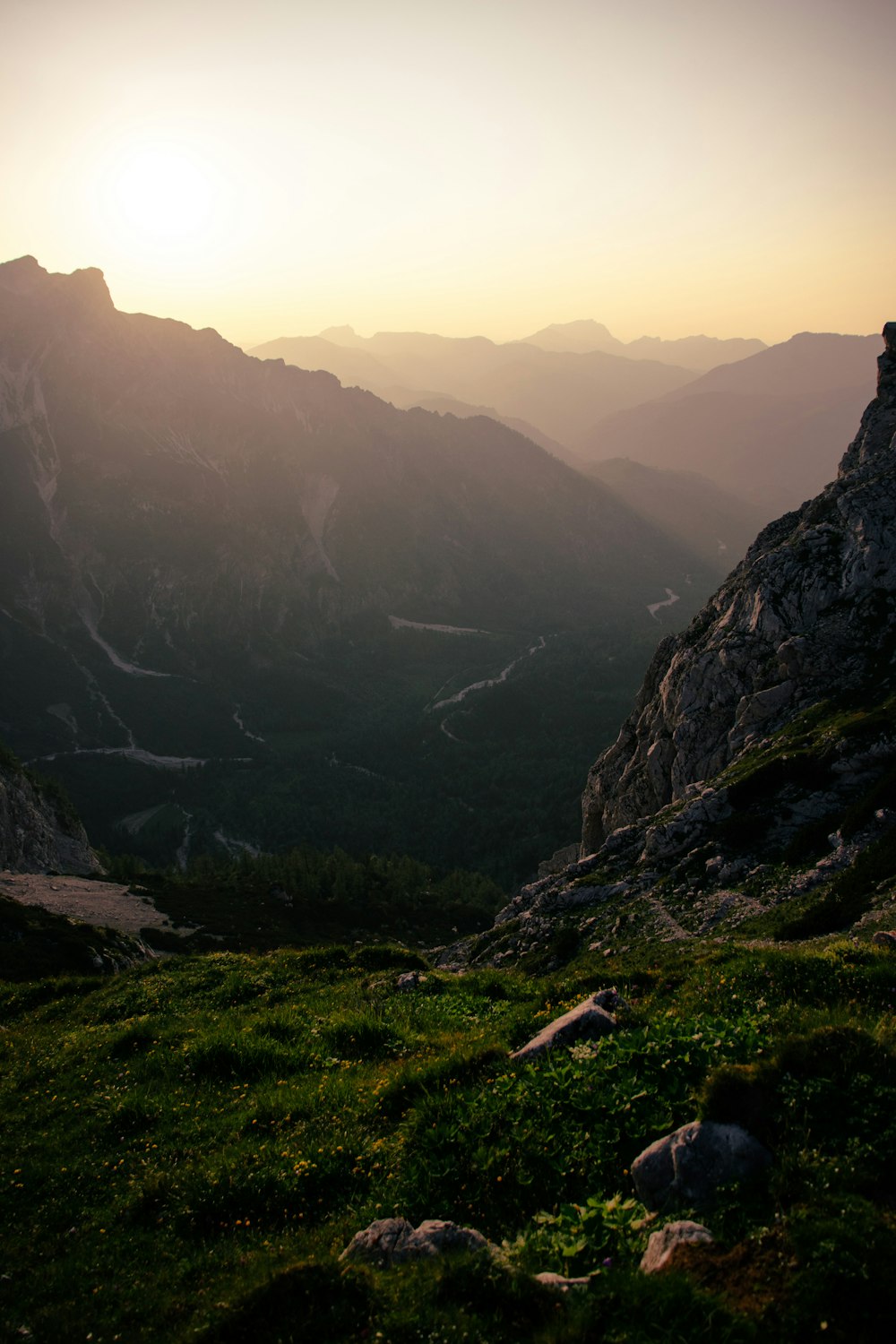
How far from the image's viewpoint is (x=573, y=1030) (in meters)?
14.2

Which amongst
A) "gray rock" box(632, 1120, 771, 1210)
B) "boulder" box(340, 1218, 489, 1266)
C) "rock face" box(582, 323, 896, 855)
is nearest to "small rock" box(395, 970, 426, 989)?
"boulder" box(340, 1218, 489, 1266)

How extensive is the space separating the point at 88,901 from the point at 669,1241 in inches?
2913

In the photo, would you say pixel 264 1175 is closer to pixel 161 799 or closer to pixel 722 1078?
pixel 722 1078

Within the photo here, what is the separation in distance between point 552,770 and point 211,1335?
571 feet

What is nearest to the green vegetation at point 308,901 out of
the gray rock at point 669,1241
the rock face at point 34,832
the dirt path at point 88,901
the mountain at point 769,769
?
the dirt path at point 88,901

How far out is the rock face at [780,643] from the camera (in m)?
53.7

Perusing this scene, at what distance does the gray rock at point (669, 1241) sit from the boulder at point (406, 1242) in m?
1.98

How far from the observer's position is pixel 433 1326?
8211 mm

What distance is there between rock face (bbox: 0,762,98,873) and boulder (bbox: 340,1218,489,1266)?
91598mm

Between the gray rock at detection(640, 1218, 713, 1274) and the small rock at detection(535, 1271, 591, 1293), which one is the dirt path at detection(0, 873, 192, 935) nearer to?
the small rock at detection(535, 1271, 591, 1293)

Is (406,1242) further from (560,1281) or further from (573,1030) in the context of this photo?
(573,1030)

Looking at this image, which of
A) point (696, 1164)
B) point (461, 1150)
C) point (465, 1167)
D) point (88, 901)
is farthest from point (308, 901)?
point (696, 1164)

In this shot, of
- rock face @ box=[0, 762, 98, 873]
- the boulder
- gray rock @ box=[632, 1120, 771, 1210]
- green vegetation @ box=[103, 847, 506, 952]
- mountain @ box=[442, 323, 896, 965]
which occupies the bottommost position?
green vegetation @ box=[103, 847, 506, 952]

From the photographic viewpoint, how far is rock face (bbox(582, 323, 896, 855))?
176 feet
